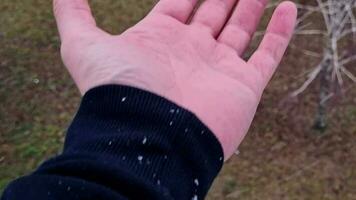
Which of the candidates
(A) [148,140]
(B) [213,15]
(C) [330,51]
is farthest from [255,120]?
(A) [148,140]

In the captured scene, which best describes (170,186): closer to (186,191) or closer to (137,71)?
(186,191)

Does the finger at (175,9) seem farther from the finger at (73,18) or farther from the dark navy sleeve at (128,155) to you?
the dark navy sleeve at (128,155)

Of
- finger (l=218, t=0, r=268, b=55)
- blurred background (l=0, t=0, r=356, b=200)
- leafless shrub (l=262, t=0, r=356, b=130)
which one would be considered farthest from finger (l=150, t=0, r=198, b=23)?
blurred background (l=0, t=0, r=356, b=200)

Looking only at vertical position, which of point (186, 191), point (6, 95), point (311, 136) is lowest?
point (6, 95)

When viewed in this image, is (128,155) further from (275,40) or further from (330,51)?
(330,51)

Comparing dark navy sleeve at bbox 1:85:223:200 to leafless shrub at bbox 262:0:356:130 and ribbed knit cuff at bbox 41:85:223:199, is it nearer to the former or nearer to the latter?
ribbed knit cuff at bbox 41:85:223:199

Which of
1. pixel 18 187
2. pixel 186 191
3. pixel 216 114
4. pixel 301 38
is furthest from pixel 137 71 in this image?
pixel 301 38
